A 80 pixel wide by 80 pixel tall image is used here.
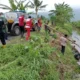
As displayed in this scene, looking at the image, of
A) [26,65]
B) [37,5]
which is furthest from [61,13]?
[26,65]

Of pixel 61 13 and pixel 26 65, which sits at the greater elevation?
pixel 26 65

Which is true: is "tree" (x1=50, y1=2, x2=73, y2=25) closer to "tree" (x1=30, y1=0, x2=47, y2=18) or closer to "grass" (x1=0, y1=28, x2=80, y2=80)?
"tree" (x1=30, y1=0, x2=47, y2=18)

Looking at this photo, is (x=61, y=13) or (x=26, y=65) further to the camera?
(x=61, y=13)

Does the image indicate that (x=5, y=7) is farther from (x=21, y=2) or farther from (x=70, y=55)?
(x=70, y=55)

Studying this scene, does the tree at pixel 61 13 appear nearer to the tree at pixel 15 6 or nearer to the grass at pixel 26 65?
the tree at pixel 15 6

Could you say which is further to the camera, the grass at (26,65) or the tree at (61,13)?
the tree at (61,13)

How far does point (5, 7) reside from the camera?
113 ft

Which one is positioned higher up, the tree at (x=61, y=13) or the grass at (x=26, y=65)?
the grass at (x=26, y=65)

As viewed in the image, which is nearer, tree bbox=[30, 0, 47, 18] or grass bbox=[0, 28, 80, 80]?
grass bbox=[0, 28, 80, 80]

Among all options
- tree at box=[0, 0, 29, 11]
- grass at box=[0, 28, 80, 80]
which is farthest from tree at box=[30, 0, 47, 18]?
grass at box=[0, 28, 80, 80]

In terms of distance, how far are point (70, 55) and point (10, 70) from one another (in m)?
9.80

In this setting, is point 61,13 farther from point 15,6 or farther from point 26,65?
point 26,65

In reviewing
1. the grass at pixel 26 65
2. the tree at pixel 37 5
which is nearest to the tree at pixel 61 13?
the tree at pixel 37 5

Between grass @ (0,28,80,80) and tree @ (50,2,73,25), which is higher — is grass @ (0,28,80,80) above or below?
above
